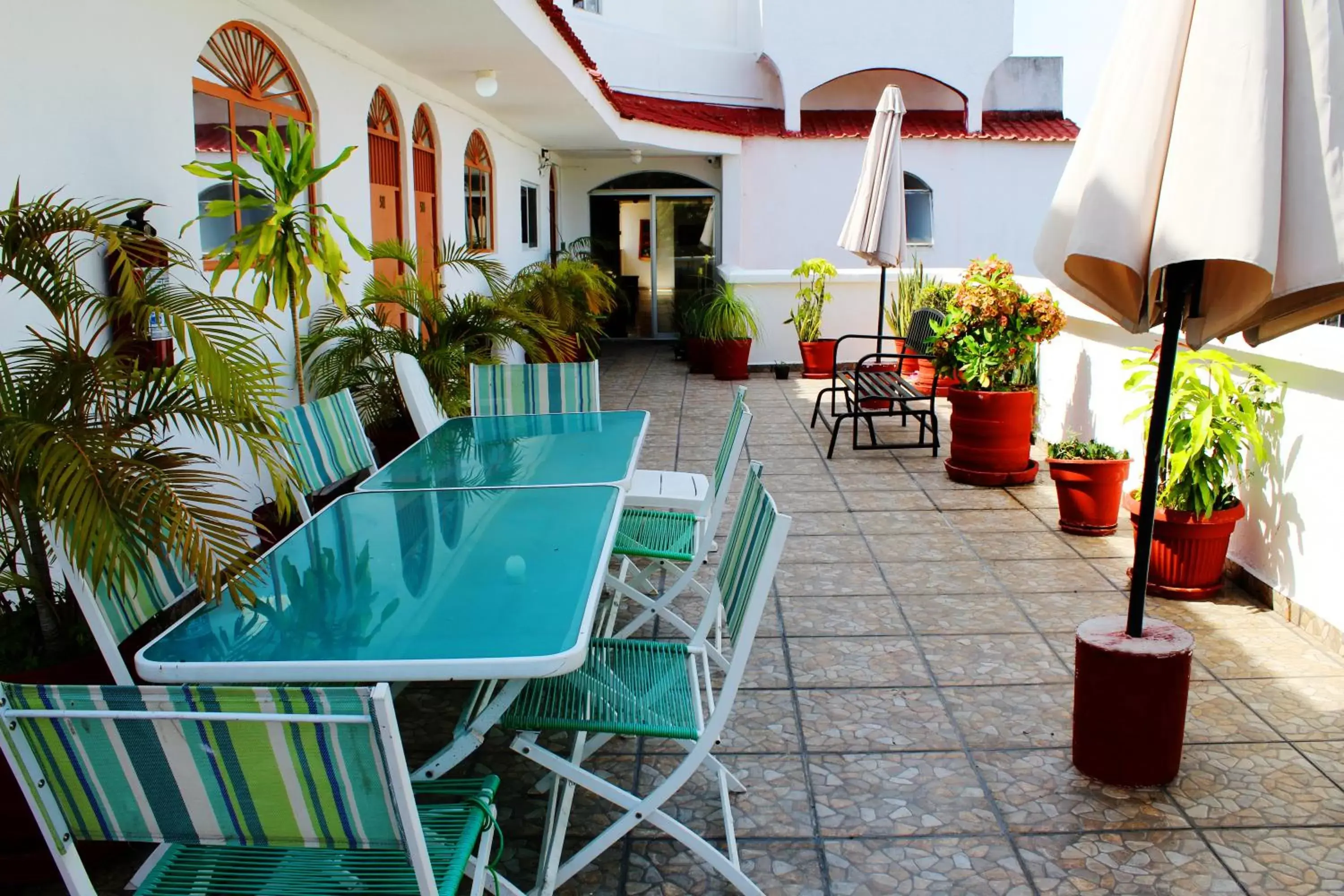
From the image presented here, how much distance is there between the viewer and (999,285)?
6.87 metres

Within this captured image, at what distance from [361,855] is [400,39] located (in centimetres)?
579

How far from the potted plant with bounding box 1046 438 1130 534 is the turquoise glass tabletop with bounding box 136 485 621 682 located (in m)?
3.26

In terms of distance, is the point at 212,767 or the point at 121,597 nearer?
the point at 212,767

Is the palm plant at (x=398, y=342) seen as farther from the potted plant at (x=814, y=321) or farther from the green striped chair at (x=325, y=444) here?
the potted plant at (x=814, y=321)

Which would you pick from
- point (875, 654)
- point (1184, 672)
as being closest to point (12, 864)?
point (875, 654)

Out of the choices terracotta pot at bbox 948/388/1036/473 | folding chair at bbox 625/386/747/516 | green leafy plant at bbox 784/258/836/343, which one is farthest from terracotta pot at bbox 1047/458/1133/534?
green leafy plant at bbox 784/258/836/343

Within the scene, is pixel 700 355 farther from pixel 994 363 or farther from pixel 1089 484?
pixel 1089 484

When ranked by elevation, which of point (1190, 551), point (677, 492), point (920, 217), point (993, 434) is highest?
point (920, 217)

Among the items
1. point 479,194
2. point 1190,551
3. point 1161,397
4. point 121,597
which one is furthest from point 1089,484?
point 479,194

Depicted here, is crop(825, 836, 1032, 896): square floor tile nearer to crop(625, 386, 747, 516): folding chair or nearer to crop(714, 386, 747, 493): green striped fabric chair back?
crop(714, 386, 747, 493): green striped fabric chair back

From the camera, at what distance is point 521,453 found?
169 inches

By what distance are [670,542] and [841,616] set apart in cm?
95

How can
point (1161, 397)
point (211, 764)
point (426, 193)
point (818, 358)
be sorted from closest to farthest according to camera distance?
point (211, 764) < point (1161, 397) < point (426, 193) < point (818, 358)

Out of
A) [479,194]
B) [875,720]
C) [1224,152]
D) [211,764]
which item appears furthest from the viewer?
[479,194]
